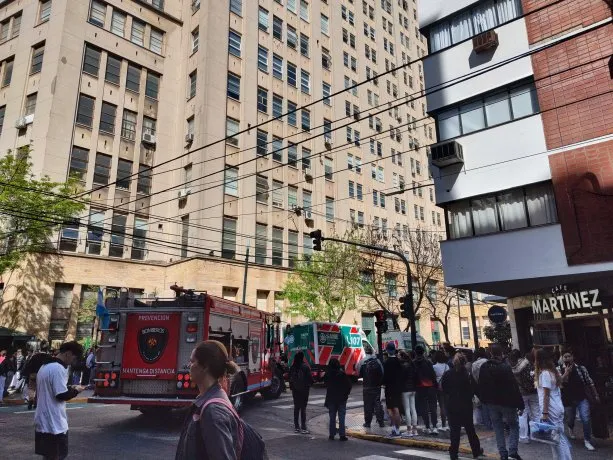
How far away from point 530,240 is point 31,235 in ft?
80.3

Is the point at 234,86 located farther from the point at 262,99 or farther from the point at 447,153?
the point at 447,153

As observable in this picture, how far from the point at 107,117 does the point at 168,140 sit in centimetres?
482

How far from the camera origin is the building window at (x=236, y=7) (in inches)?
1523

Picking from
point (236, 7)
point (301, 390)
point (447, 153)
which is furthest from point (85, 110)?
point (301, 390)

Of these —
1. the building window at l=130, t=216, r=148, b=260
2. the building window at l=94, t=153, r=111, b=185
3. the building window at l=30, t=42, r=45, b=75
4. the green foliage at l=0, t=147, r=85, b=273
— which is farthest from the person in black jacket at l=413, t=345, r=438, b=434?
the building window at l=30, t=42, r=45, b=75

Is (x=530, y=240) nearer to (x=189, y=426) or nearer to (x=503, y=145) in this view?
(x=503, y=145)

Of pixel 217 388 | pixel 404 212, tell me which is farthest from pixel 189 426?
pixel 404 212

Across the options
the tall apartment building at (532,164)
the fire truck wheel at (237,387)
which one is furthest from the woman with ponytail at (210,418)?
the tall apartment building at (532,164)

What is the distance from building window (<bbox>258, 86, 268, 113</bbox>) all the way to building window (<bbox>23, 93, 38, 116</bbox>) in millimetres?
16791

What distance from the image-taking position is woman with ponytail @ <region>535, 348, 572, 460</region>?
6.47 m

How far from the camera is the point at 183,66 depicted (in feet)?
126

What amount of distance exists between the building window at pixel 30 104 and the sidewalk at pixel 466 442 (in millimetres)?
31151

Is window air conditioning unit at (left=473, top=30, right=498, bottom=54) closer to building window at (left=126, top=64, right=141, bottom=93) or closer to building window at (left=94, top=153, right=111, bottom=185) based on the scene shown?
building window at (left=94, top=153, right=111, bottom=185)

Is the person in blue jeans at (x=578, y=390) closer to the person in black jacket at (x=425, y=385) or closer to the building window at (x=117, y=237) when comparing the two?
the person in black jacket at (x=425, y=385)
